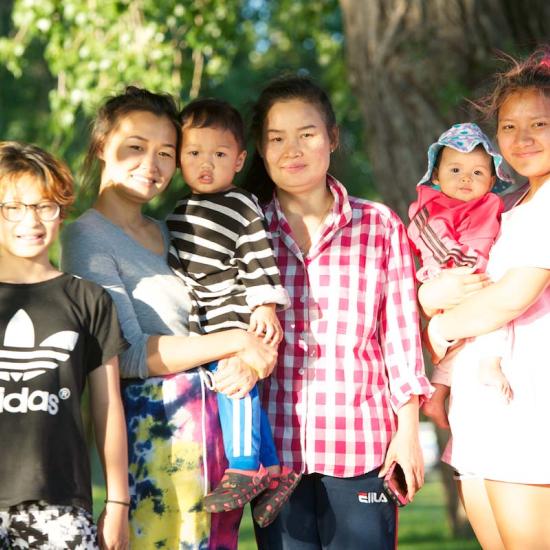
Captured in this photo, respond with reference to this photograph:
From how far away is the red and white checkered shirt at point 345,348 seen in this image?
307 cm

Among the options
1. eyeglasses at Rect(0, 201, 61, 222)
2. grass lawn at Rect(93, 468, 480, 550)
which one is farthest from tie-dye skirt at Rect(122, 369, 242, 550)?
grass lawn at Rect(93, 468, 480, 550)

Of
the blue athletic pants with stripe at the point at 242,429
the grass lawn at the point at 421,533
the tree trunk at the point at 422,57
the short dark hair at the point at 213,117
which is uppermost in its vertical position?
the tree trunk at the point at 422,57

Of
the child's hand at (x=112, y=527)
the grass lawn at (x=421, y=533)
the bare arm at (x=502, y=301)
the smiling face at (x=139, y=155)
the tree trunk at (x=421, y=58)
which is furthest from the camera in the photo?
the grass lawn at (x=421, y=533)

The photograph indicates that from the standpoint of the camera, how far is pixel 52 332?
8.84ft

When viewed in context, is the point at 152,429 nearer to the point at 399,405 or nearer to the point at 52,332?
the point at 52,332

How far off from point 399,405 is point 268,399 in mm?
408

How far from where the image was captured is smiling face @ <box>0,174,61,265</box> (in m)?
2.76

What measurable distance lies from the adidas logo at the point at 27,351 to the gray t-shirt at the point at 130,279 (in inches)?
9.6

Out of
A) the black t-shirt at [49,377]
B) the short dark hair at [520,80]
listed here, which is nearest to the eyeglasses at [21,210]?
the black t-shirt at [49,377]

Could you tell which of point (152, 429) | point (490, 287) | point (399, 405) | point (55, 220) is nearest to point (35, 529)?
point (152, 429)

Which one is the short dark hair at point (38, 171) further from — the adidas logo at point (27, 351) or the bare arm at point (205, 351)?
the bare arm at point (205, 351)

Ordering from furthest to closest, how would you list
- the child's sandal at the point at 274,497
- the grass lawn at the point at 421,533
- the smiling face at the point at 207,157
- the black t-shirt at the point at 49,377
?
the grass lawn at the point at 421,533 → the smiling face at the point at 207,157 → the child's sandal at the point at 274,497 → the black t-shirt at the point at 49,377

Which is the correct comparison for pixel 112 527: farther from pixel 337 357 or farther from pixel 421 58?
pixel 421 58

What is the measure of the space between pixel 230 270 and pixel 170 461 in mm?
630
